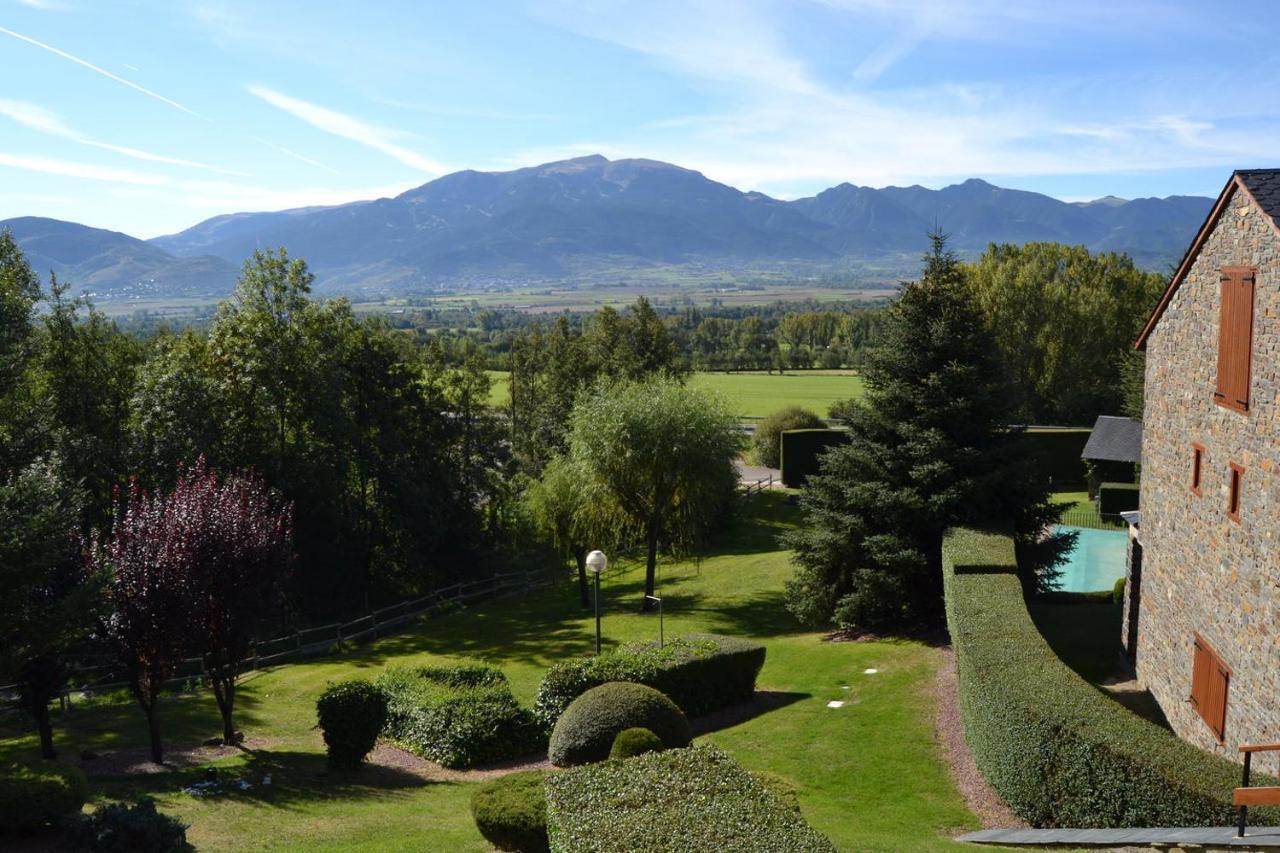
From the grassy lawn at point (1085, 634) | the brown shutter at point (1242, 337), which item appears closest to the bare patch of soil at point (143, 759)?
the grassy lawn at point (1085, 634)

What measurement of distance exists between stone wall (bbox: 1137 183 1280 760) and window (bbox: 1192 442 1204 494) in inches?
5.2

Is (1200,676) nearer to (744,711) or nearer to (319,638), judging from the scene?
(744,711)

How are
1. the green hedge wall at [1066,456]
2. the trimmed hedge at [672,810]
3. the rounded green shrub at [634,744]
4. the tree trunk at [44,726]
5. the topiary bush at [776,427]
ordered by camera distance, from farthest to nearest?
the topiary bush at [776,427] → the green hedge wall at [1066,456] → the tree trunk at [44,726] → the rounded green shrub at [634,744] → the trimmed hedge at [672,810]

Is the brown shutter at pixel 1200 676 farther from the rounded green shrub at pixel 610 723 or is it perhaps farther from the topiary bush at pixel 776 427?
the topiary bush at pixel 776 427

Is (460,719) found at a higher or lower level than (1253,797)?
lower

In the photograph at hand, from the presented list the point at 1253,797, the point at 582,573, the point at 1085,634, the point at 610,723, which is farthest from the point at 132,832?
the point at 582,573

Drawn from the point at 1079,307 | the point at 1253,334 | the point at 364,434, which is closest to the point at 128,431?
the point at 364,434

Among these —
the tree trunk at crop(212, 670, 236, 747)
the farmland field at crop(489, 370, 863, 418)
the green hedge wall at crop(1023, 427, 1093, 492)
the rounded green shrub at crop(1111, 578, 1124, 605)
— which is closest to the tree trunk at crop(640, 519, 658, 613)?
the rounded green shrub at crop(1111, 578, 1124, 605)

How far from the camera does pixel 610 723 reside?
493 inches

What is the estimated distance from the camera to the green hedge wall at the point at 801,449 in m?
A: 43.1

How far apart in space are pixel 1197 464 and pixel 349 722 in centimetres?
1306

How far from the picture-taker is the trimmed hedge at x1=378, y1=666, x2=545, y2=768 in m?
15.2

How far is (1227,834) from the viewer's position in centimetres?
775

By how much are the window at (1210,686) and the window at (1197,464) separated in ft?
6.72
